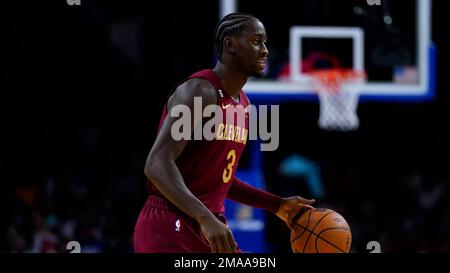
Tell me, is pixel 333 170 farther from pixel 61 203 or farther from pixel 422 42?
pixel 61 203

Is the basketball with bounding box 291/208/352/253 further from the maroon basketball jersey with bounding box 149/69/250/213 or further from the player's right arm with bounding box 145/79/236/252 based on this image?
the player's right arm with bounding box 145/79/236/252

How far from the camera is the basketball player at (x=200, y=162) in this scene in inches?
133

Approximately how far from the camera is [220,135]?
3.70 meters

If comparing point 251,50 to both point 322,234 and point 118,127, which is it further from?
point 118,127

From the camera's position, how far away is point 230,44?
381cm

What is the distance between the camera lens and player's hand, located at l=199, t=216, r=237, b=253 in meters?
3.25

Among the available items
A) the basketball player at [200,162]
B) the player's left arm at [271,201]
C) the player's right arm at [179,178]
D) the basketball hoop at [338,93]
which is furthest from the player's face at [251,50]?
the basketball hoop at [338,93]

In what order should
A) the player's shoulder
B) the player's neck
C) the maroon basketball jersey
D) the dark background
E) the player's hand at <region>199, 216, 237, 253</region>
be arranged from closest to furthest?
the player's hand at <region>199, 216, 237, 253</region>, the player's shoulder, the maroon basketball jersey, the player's neck, the dark background

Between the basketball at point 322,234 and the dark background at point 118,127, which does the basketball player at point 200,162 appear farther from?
the dark background at point 118,127

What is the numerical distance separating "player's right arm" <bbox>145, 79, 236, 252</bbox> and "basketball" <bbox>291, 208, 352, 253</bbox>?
0.76 meters

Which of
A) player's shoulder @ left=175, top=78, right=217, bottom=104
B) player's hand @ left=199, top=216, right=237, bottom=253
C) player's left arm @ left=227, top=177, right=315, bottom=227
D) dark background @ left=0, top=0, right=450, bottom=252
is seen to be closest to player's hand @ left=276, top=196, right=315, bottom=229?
player's left arm @ left=227, top=177, right=315, bottom=227

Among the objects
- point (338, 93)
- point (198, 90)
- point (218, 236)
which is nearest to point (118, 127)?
point (338, 93)

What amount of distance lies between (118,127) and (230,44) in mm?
8669
